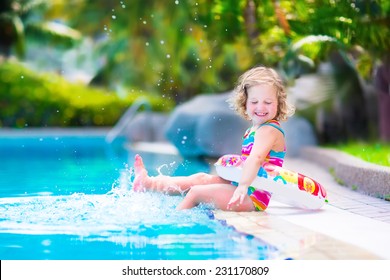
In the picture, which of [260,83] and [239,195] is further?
[260,83]

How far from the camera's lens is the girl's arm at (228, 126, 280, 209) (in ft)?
18.6

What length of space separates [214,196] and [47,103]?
22.7 meters

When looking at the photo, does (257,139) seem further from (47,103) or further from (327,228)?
(47,103)

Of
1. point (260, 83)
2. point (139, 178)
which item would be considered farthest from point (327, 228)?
point (139, 178)

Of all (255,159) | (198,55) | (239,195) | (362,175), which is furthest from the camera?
(198,55)

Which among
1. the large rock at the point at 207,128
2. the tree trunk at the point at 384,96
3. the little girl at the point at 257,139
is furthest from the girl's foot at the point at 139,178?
the large rock at the point at 207,128

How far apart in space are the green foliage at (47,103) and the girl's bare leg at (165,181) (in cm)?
2145

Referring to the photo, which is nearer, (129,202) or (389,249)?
(389,249)

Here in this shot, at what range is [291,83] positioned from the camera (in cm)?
1256

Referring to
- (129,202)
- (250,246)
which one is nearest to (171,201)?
(129,202)

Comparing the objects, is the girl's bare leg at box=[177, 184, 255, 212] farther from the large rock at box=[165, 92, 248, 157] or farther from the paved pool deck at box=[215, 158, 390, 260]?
the large rock at box=[165, 92, 248, 157]

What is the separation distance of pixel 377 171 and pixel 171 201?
7.54 ft

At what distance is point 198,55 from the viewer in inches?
1116
